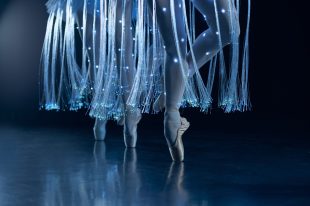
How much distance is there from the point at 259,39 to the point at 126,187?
297 centimetres

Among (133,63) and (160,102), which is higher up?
(133,63)

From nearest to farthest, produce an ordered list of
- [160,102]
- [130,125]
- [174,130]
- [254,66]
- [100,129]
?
1. [174,130]
2. [160,102]
3. [130,125]
4. [100,129]
5. [254,66]

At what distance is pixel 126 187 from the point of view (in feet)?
5.24

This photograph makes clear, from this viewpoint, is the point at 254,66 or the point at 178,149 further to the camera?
the point at 254,66

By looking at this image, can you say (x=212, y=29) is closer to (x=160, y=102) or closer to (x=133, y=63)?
(x=160, y=102)

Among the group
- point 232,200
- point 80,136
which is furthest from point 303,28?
point 232,200

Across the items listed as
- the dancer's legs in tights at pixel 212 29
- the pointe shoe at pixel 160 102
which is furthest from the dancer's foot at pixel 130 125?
the dancer's legs in tights at pixel 212 29

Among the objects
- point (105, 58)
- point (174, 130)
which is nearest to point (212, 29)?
point (174, 130)

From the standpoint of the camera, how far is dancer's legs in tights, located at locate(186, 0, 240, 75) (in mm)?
2018

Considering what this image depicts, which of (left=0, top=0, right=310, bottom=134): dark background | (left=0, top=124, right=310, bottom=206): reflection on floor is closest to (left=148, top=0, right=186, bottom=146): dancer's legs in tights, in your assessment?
(left=0, top=124, right=310, bottom=206): reflection on floor

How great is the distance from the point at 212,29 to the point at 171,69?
8.7 inches

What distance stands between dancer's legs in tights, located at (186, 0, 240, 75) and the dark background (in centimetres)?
196

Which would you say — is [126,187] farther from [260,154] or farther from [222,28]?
[260,154]

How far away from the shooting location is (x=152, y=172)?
1.88 metres
